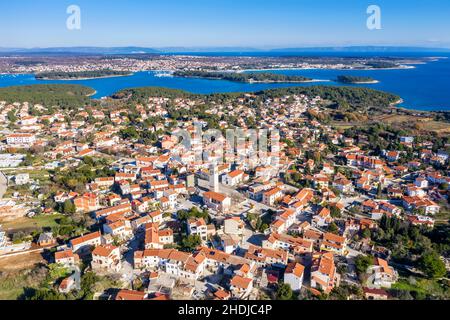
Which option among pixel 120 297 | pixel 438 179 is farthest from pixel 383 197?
pixel 120 297

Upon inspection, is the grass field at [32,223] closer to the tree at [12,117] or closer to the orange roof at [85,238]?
the orange roof at [85,238]

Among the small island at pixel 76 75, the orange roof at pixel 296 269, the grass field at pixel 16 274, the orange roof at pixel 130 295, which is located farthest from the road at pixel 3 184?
the small island at pixel 76 75

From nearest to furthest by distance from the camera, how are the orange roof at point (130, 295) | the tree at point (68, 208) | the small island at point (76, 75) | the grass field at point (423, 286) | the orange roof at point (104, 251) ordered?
the orange roof at point (130, 295) → the grass field at point (423, 286) → the orange roof at point (104, 251) → the tree at point (68, 208) → the small island at point (76, 75)

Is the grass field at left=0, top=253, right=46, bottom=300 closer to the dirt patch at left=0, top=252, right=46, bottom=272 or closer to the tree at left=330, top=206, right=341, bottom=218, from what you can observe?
the dirt patch at left=0, top=252, right=46, bottom=272

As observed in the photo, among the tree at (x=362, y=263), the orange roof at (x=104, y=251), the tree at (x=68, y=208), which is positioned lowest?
the tree at (x=362, y=263)

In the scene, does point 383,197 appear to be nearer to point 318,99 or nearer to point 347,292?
point 347,292

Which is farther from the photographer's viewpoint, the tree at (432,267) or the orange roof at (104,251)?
the orange roof at (104,251)

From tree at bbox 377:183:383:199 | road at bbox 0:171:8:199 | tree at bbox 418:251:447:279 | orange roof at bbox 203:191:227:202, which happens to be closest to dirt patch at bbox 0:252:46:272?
road at bbox 0:171:8:199
